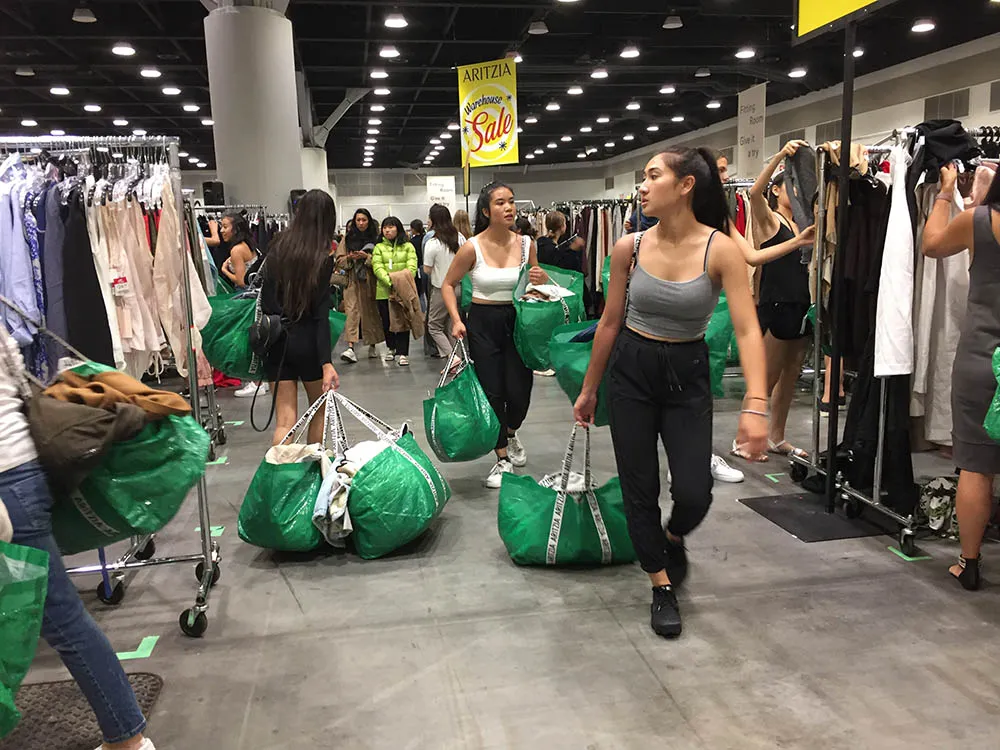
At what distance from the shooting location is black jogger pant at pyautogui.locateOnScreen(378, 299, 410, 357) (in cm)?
831

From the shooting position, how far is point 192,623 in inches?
105

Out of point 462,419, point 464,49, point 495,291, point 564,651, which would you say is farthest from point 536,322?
point 464,49

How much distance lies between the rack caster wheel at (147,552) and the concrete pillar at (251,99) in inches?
185

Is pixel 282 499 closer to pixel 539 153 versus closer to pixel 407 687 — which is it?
pixel 407 687

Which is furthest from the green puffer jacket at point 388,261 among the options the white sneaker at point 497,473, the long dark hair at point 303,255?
the long dark hair at point 303,255

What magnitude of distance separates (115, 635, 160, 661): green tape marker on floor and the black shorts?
3.30m

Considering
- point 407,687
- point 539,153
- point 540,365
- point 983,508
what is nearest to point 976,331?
point 983,508

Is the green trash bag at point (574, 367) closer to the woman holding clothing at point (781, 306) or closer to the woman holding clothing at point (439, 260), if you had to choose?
the woman holding clothing at point (781, 306)

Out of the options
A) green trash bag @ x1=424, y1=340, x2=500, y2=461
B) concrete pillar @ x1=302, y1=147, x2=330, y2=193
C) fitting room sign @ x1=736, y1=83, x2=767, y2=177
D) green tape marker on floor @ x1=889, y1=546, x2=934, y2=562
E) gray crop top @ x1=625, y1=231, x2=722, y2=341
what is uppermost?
concrete pillar @ x1=302, y1=147, x2=330, y2=193

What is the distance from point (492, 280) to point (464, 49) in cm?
884

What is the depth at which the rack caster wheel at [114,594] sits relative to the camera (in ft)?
9.61

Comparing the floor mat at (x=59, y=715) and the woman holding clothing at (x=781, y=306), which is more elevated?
the woman holding clothing at (x=781, y=306)

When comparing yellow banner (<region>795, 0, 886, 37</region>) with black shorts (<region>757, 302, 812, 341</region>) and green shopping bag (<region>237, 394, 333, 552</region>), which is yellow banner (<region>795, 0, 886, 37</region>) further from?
green shopping bag (<region>237, 394, 333, 552</region>)

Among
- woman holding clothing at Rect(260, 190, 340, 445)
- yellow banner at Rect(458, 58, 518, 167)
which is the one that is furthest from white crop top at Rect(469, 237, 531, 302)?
yellow banner at Rect(458, 58, 518, 167)
